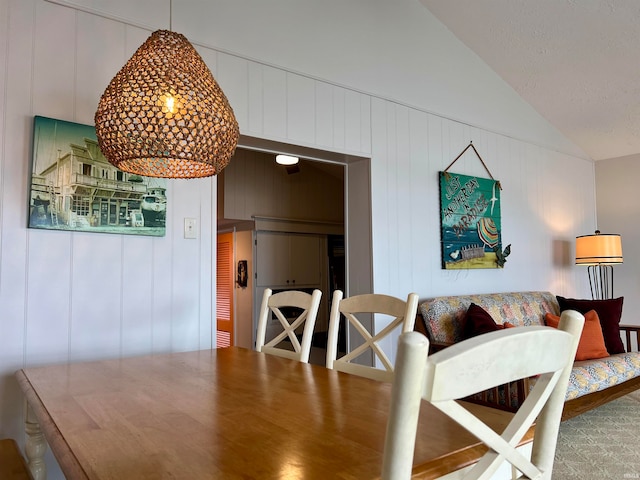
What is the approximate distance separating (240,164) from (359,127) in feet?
7.19

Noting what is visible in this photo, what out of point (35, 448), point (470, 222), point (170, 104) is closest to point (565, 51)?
point (470, 222)

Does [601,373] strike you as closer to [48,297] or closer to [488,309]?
[488,309]

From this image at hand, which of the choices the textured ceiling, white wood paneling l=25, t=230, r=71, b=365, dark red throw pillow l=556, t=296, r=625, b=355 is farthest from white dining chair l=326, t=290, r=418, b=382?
the textured ceiling

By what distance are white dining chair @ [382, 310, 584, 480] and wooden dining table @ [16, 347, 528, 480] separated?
18 centimetres

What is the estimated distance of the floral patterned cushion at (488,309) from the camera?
343cm

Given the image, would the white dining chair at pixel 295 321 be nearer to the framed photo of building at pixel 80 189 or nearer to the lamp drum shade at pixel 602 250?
the framed photo of building at pixel 80 189

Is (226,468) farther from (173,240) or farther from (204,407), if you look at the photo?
(173,240)

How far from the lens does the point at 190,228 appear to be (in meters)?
2.77

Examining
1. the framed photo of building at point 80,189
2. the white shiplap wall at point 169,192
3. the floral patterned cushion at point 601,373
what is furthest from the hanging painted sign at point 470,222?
the framed photo of building at point 80,189

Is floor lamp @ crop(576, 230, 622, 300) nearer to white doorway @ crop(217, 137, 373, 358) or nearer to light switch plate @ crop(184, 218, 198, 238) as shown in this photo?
white doorway @ crop(217, 137, 373, 358)

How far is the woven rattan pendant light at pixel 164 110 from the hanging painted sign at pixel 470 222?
2.72 meters

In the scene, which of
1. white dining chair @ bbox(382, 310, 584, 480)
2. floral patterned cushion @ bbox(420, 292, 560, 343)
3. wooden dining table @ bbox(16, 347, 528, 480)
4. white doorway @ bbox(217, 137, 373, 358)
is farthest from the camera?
white doorway @ bbox(217, 137, 373, 358)

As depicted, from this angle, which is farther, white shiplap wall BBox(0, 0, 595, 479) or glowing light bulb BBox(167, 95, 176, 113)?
white shiplap wall BBox(0, 0, 595, 479)

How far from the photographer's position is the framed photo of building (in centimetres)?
227
